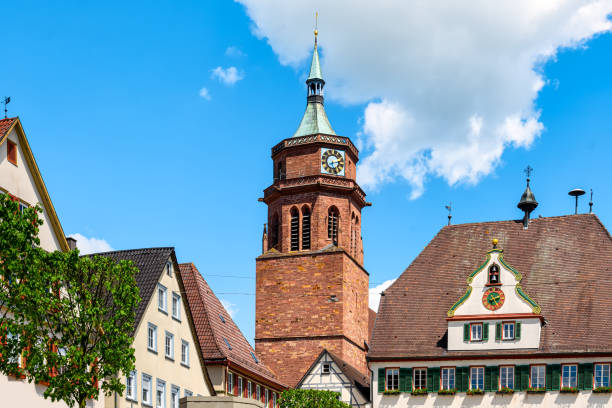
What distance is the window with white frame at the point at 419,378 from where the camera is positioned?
58.7 meters

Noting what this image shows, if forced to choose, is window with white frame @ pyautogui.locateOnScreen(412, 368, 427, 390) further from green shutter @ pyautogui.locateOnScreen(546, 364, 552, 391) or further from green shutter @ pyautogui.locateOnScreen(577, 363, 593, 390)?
green shutter @ pyautogui.locateOnScreen(577, 363, 593, 390)

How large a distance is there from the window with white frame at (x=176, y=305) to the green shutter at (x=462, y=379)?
635 inches

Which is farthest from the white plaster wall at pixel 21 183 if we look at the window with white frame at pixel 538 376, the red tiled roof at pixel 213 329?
the window with white frame at pixel 538 376

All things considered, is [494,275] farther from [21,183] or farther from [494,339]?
[21,183]

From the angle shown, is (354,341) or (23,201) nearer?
(23,201)

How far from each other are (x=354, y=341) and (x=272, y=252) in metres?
8.73

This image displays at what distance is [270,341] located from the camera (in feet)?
261

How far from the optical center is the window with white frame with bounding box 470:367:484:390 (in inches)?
2281

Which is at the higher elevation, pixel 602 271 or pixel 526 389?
pixel 602 271

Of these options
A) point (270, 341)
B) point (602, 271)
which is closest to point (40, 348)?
point (602, 271)

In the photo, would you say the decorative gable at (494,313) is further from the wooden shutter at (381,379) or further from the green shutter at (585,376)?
the wooden shutter at (381,379)

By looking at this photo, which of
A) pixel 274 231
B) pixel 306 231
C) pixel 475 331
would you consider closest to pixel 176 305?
pixel 475 331

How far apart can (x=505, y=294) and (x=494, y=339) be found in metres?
2.43

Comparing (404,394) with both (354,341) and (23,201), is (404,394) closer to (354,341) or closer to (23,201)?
(354,341)
